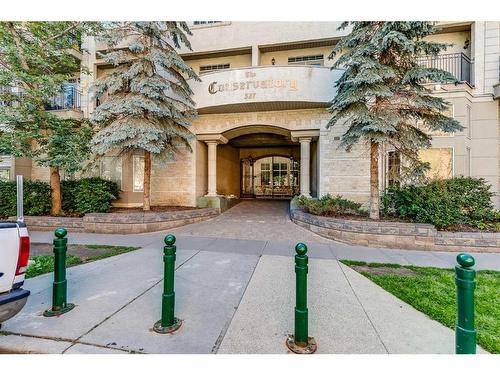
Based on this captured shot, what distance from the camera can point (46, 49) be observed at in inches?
Answer: 379

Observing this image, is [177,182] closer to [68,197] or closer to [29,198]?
[68,197]

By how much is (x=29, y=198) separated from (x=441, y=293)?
13604 mm

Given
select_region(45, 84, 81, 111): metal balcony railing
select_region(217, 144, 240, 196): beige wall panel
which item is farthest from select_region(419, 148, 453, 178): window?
select_region(45, 84, 81, 111): metal balcony railing

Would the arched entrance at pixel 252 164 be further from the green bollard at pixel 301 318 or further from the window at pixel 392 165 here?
the green bollard at pixel 301 318

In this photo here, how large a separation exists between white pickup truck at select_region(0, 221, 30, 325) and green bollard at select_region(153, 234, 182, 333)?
141 cm

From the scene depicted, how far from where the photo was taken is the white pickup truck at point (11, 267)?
2537 millimetres

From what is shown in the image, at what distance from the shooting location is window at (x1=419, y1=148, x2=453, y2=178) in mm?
9891

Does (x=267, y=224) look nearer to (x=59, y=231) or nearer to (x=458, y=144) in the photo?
(x=59, y=231)

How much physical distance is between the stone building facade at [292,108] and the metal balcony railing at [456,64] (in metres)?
0.04

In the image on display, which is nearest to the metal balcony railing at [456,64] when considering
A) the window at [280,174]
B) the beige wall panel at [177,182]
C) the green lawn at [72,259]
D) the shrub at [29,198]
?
the window at [280,174]

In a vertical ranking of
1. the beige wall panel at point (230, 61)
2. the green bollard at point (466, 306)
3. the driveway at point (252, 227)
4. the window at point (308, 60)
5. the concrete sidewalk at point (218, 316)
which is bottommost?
the concrete sidewalk at point (218, 316)

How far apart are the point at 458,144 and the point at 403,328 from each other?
989cm

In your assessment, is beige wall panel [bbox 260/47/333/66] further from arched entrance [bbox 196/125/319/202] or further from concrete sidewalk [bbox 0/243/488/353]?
concrete sidewalk [bbox 0/243/488/353]

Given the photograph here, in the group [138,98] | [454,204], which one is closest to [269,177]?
[138,98]
